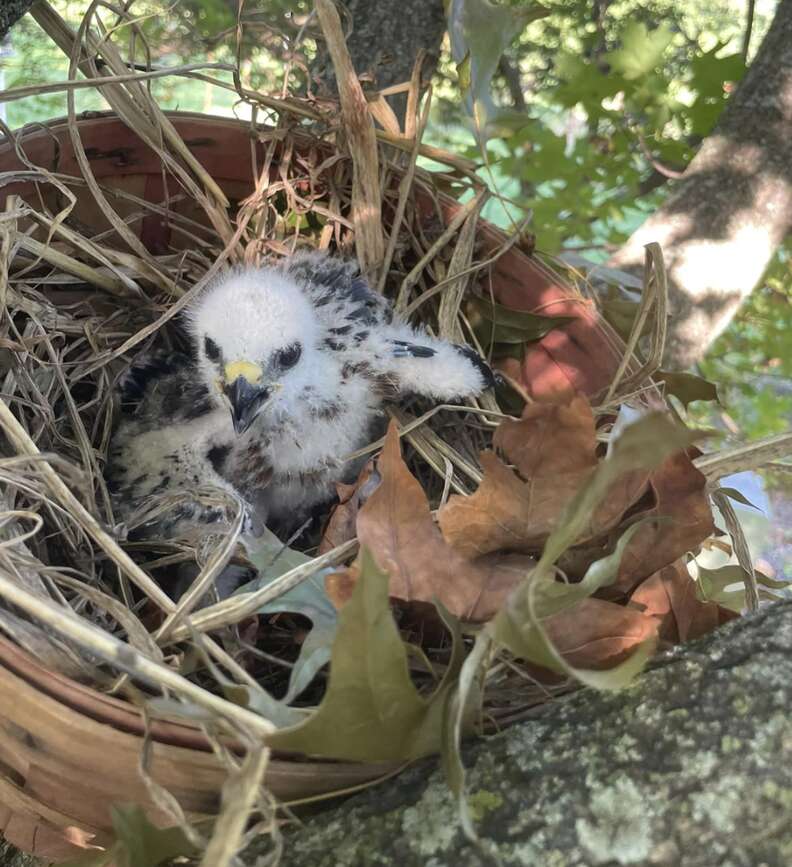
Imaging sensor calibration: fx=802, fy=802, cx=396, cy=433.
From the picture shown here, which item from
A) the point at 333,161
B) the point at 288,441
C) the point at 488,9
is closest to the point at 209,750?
the point at 288,441

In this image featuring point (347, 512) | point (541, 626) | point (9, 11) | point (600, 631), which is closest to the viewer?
point (541, 626)

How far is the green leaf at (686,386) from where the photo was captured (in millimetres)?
1299

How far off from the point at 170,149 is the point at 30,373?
0.47m

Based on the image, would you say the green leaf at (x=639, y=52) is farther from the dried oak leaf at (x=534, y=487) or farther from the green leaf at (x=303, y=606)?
the green leaf at (x=303, y=606)

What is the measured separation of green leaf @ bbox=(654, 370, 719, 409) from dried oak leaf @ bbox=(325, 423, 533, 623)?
633mm

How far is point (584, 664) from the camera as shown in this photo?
76cm

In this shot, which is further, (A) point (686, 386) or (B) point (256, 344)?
(A) point (686, 386)

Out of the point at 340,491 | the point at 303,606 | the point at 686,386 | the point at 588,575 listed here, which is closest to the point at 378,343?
the point at 340,491

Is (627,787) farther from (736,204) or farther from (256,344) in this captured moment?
(736,204)

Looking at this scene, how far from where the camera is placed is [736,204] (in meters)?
1.68

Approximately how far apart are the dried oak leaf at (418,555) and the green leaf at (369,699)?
14cm

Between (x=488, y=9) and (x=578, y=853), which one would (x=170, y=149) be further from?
(x=578, y=853)

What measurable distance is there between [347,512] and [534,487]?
327 mm

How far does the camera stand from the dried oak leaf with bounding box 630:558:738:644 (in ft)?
2.67
